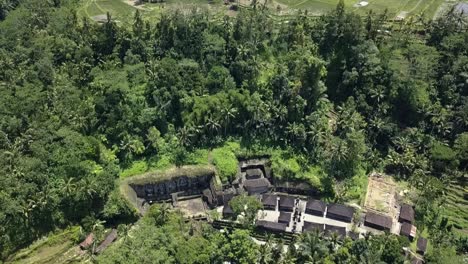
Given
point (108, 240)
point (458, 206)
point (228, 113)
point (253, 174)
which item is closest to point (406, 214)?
point (458, 206)

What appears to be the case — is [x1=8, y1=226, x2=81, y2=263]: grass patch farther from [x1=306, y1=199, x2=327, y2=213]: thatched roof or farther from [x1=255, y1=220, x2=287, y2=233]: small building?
[x1=306, y1=199, x2=327, y2=213]: thatched roof

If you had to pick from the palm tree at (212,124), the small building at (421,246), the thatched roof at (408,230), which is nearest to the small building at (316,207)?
the thatched roof at (408,230)

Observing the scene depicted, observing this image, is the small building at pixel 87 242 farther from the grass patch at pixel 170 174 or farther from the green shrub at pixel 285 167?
the green shrub at pixel 285 167

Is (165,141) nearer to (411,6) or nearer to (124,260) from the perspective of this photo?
(124,260)

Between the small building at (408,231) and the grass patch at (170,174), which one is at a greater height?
the grass patch at (170,174)

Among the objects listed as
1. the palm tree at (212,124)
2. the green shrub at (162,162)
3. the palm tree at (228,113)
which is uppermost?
the palm tree at (228,113)

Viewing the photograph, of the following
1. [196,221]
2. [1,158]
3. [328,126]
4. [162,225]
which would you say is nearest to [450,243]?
[328,126]

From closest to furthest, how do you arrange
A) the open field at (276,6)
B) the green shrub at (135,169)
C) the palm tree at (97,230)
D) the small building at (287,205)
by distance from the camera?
the palm tree at (97,230)
the small building at (287,205)
the green shrub at (135,169)
the open field at (276,6)

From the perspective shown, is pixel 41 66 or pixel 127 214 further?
pixel 41 66
